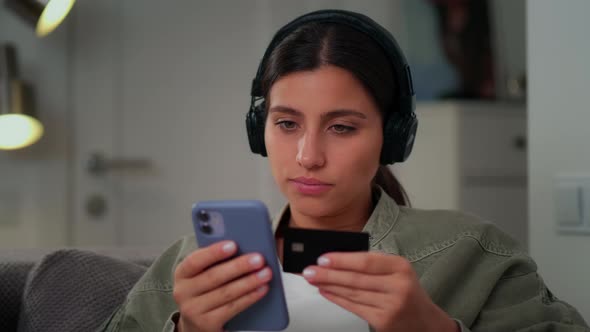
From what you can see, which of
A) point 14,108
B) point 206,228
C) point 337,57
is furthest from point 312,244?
point 14,108

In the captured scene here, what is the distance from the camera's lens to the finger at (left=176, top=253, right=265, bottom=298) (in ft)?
2.96

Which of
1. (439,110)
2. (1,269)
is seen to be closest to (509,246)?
(1,269)

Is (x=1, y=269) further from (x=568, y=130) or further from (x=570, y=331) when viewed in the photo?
(x=568, y=130)

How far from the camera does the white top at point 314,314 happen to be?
3.64ft

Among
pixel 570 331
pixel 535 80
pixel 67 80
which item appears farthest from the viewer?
pixel 67 80

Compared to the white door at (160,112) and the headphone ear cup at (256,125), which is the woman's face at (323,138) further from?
the white door at (160,112)

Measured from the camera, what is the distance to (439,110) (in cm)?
327

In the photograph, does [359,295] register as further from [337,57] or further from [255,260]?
[337,57]

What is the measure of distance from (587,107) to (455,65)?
2292 mm

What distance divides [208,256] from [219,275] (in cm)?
2

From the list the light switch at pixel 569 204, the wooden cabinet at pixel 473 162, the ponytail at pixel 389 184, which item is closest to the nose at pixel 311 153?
the ponytail at pixel 389 184

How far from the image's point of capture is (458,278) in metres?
1.15

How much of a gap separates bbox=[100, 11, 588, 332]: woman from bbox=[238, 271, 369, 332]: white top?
0.03ft

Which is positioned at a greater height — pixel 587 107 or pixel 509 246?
pixel 587 107
